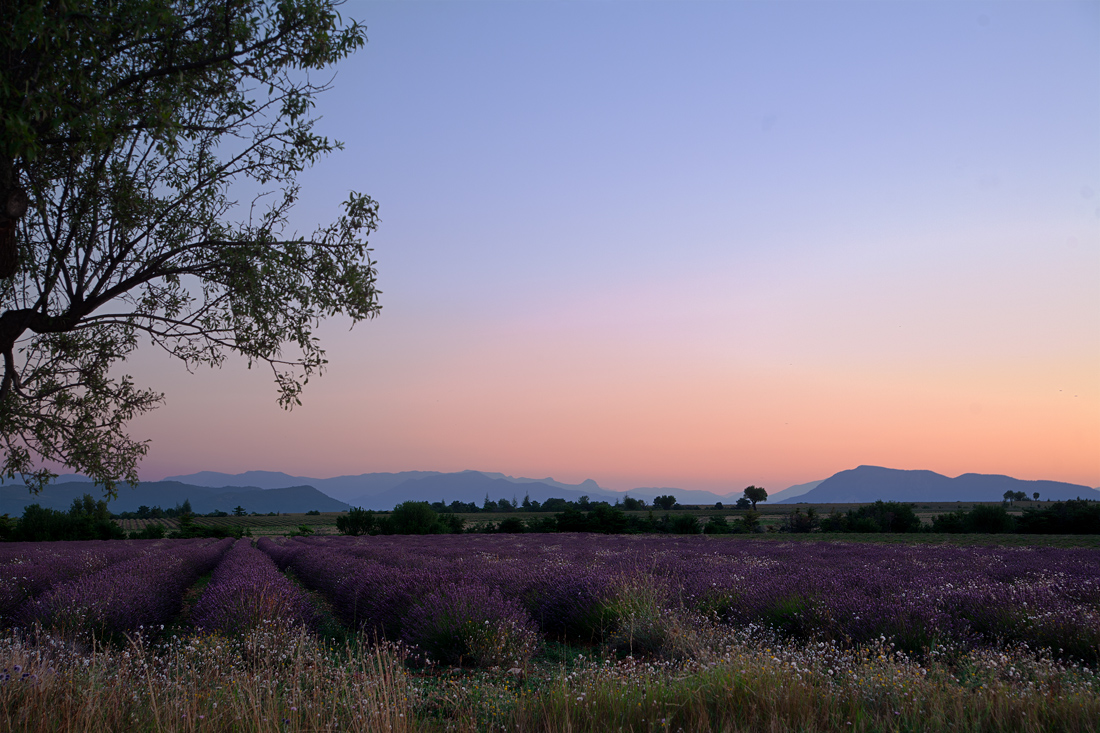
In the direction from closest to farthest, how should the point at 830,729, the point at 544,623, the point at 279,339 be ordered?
the point at 830,729 → the point at 279,339 → the point at 544,623

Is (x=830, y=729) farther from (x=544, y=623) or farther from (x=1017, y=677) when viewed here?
(x=544, y=623)

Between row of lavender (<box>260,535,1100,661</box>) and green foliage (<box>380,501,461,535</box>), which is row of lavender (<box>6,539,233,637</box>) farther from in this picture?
green foliage (<box>380,501,461,535</box>)

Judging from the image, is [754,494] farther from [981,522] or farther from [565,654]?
[565,654]

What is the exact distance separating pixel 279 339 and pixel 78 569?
1246cm

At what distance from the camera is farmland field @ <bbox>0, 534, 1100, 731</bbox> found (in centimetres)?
323

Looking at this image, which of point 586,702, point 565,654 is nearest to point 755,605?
point 565,654

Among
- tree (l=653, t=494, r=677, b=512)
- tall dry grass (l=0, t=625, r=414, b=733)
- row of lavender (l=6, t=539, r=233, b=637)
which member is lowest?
tree (l=653, t=494, r=677, b=512)

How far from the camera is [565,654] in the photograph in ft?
19.9

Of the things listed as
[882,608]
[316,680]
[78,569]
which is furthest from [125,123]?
Result: [78,569]

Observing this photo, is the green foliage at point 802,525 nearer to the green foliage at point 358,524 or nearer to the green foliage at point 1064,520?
the green foliage at point 1064,520

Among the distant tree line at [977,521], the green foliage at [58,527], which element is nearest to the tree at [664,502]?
the distant tree line at [977,521]

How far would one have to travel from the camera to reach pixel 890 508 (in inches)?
2200

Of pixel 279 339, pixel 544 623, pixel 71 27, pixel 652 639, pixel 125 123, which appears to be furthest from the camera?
pixel 544 623

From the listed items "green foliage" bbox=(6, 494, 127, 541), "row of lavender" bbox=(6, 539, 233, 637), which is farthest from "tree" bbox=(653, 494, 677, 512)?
"row of lavender" bbox=(6, 539, 233, 637)
